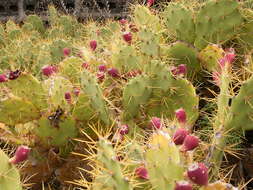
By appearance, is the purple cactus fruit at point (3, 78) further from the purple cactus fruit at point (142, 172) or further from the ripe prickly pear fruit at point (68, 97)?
the purple cactus fruit at point (142, 172)

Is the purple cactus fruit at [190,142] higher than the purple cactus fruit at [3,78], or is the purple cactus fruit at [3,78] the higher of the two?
the purple cactus fruit at [190,142]

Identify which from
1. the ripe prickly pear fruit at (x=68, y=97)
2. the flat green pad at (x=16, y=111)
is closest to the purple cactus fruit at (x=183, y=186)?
the flat green pad at (x=16, y=111)

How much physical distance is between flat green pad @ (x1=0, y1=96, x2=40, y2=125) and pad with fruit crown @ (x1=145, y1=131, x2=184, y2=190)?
127cm

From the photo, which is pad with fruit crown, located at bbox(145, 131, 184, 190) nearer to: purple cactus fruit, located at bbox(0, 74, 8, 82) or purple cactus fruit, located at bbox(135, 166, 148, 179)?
purple cactus fruit, located at bbox(135, 166, 148, 179)

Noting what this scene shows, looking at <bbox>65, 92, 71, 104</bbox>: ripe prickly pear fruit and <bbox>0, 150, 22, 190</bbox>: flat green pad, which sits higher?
<bbox>0, 150, 22, 190</bbox>: flat green pad

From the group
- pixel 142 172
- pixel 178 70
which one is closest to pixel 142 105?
pixel 178 70

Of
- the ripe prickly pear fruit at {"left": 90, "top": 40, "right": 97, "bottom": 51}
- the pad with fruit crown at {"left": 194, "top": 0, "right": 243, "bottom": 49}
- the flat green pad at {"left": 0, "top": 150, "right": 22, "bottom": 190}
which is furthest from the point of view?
the ripe prickly pear fruit at {"left": 90, "top": 40, "right": 97, "bottom": 51}

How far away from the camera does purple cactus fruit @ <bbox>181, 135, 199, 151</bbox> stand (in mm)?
1734

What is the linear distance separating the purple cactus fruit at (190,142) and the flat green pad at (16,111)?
127cm

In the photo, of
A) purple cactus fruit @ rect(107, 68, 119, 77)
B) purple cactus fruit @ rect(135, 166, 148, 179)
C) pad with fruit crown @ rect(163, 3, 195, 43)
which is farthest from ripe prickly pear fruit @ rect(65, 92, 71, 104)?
purple cactus fruit @ rect(135, 166, 148, 179)

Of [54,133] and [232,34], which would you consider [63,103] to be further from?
[232,34]

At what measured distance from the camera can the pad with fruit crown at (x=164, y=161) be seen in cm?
162

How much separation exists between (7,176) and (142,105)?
1155mm

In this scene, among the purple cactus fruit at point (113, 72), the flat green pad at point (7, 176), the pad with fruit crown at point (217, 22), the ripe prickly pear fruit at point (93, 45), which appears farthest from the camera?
the ripe prickly pear fruit at point (93, 45)
